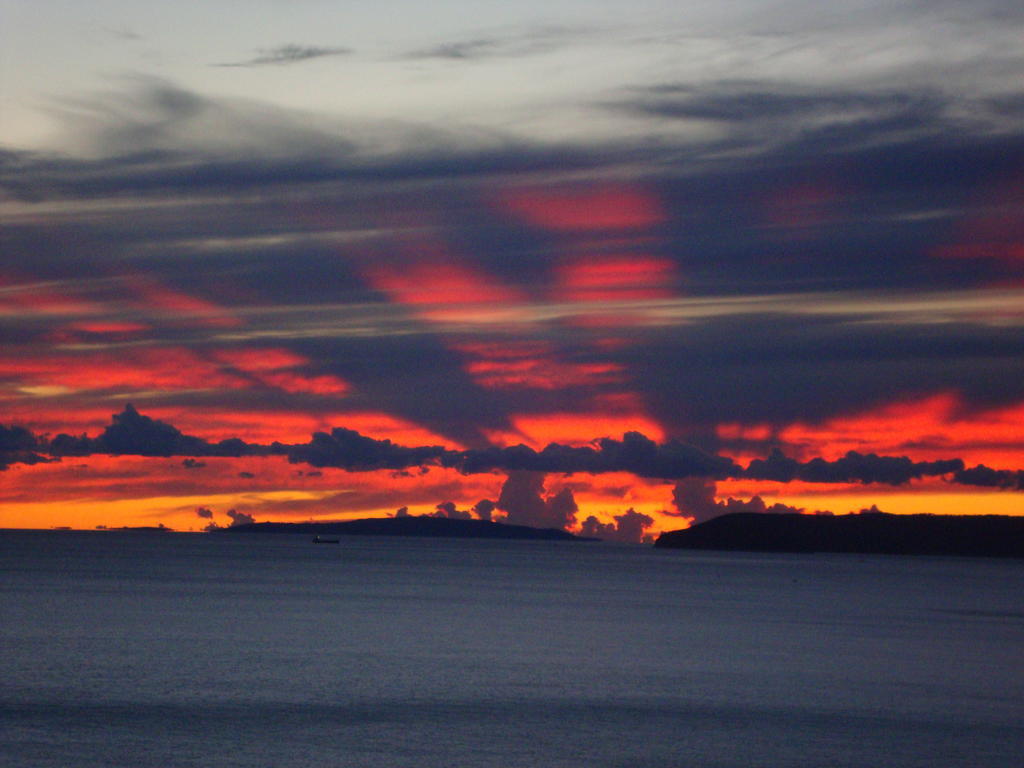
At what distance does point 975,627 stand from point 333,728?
320 feet

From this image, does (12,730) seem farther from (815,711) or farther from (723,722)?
(815,711)

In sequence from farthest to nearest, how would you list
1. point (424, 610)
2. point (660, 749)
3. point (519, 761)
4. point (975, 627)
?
point (424, 610), point (975, 627), point (660, 749), point (519, 761)

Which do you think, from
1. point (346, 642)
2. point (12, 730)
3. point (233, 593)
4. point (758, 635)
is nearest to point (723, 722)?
point (12, 730)

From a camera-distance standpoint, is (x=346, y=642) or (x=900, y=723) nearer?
(x=900, y=723)

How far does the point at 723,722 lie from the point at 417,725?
53.2 ft

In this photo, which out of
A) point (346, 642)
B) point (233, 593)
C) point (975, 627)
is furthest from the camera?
point (233, 593)

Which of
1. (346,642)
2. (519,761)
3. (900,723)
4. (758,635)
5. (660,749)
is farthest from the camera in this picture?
(758,635)

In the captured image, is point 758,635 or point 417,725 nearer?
point 417,725

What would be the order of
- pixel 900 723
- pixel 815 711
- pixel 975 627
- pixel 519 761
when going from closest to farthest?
pixel 519 761, pixel 900 723, pixel 815 711, pixel 975 627

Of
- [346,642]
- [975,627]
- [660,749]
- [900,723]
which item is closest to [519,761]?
[660,749]

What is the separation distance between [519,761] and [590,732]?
8.39m

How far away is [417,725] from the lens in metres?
62.5

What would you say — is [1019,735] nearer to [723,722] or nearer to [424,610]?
[723,722]

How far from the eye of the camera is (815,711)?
70938 millimetres
